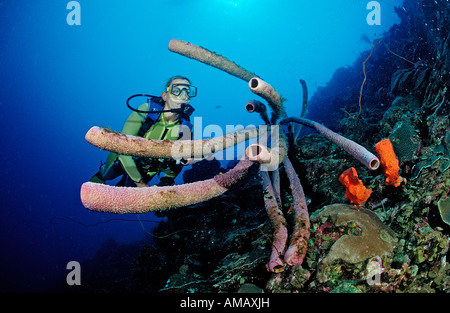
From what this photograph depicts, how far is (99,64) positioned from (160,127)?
99266 mm

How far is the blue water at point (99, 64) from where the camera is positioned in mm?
51188

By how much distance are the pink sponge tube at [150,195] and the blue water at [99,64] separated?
3506 cm

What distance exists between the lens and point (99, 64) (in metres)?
82.3

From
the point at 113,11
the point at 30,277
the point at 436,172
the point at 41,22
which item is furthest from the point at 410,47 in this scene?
the point at 41,22

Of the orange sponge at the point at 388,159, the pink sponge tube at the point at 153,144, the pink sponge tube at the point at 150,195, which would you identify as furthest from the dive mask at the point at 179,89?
the orange sponge at the point at 388,159

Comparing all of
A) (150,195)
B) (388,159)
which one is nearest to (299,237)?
(388,159)

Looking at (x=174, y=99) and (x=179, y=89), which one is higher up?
(x=179, y=89)

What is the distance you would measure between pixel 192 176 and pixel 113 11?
80.2 meters

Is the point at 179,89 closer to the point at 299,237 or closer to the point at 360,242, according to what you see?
the point at 299,237

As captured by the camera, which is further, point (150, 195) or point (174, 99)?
point (174, 99)

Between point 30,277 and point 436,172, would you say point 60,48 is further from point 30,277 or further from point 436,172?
point 436,172

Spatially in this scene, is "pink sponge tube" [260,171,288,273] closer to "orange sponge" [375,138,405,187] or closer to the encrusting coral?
the encrusting coral

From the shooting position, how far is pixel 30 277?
759 inches

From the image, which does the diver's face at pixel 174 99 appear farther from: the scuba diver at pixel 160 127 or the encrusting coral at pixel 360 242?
the encrusting coral at pixel 360 242
